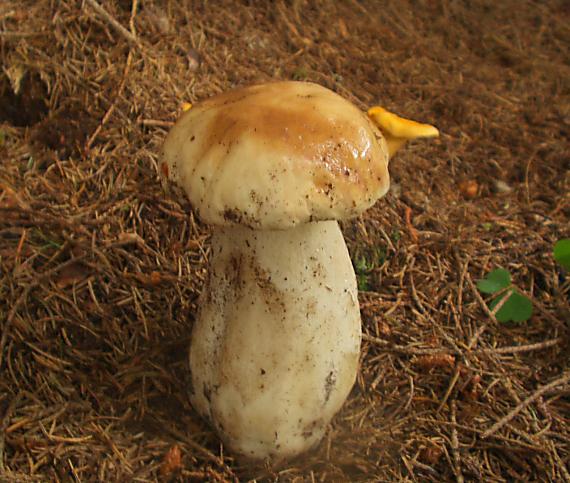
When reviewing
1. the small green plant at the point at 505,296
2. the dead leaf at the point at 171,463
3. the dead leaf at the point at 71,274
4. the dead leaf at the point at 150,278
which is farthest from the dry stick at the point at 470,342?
the dead leaf at the point at 71,274

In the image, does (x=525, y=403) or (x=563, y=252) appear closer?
(x=525, y=403)

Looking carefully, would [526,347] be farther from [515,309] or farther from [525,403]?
[525,403]

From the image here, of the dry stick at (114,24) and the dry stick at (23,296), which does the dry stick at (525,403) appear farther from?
the dry stick at (114,24)

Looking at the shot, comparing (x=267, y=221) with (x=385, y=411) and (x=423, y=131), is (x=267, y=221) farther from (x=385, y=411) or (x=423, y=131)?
(x=385, y=411)

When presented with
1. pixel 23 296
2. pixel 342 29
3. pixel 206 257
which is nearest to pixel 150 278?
Result: pixel 206 257

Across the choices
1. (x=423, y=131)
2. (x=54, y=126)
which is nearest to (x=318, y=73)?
→ (x=54, y=126)
